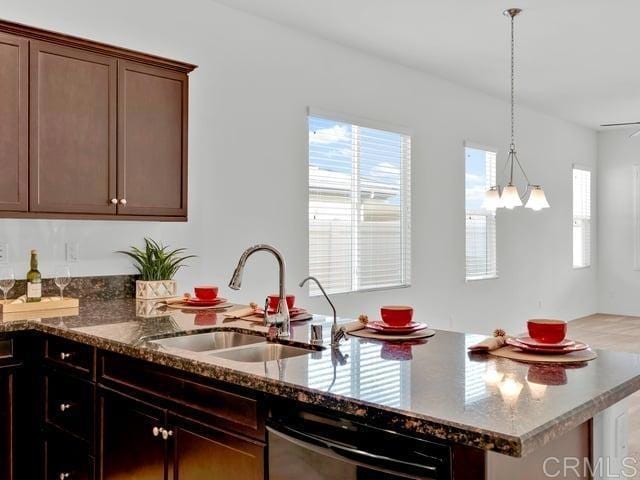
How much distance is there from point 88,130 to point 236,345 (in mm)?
1370

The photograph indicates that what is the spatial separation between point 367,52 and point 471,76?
137cm

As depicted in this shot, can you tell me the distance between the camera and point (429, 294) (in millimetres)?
5746

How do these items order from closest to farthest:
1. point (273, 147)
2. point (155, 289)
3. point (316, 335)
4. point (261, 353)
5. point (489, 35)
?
point (316, 335) → point (261, 353) → point (155, 289) → point (273, 147) → point (489, 35)

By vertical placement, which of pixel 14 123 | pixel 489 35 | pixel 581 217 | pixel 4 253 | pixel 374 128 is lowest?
pixel 4 253

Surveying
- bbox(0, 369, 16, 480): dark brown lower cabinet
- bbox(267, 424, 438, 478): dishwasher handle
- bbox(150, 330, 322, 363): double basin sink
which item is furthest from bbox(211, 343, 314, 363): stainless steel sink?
bbox(0, 369, 16, 480): dark brown lower cabinet

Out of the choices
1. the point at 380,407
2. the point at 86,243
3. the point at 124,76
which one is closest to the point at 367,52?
the point at 124,76

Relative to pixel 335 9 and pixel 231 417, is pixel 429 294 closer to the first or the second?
pixel 335 9

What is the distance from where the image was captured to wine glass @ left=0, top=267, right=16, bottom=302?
2900mm

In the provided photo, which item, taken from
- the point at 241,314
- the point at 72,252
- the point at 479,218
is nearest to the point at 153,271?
the point at 72,252

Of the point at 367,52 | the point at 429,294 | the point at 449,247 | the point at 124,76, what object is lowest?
the point at 429,294

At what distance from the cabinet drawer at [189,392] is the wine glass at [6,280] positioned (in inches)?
41.0

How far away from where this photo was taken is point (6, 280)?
295cm

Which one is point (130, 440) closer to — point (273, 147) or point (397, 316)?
point (397, 316)

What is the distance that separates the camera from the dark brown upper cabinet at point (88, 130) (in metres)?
2.68
